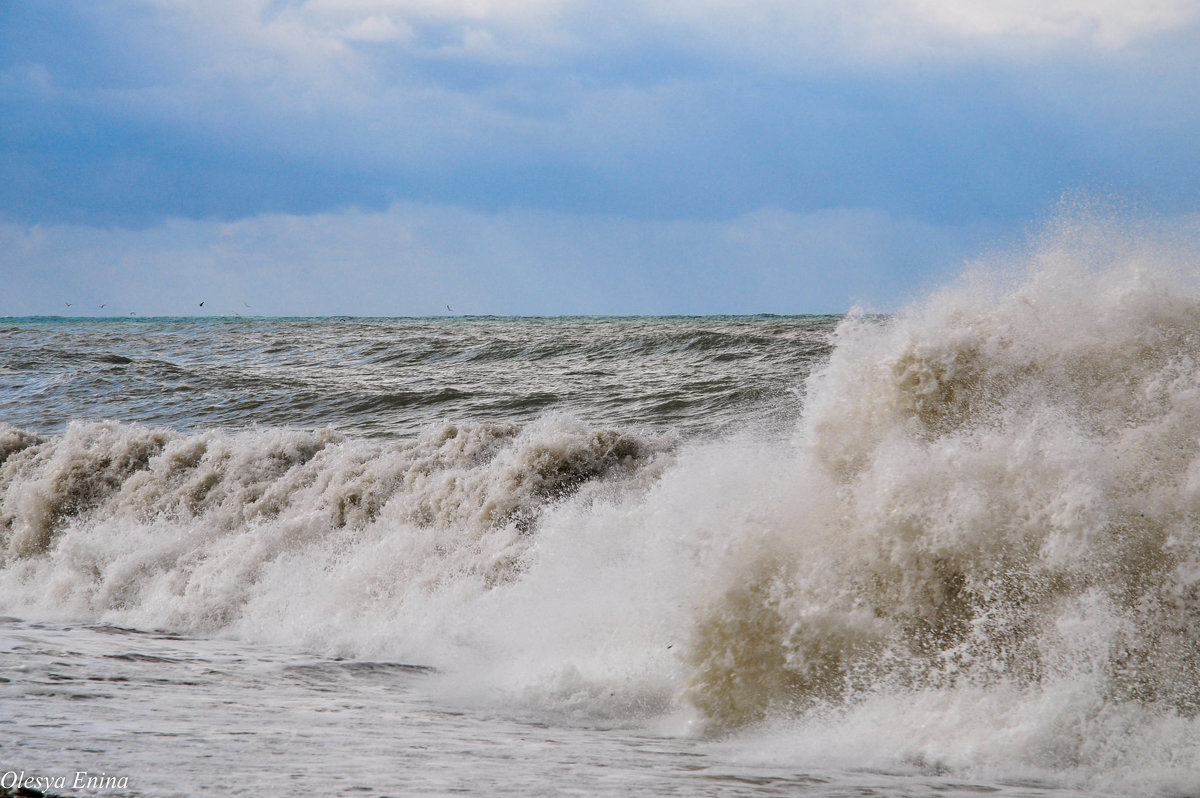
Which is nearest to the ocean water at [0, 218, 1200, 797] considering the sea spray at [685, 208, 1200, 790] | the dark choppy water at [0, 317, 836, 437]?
the sea spray at [685, 208, 1200, 790]

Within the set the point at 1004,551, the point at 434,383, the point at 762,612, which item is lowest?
the point at 762,612

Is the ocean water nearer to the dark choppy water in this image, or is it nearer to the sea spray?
the sea spray

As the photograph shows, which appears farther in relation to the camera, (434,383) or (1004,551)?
(434,383)

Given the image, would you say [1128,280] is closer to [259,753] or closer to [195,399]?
[259,753]

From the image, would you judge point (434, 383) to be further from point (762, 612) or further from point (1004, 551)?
point (1004, 551)

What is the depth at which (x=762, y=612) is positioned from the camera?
14.6 ft

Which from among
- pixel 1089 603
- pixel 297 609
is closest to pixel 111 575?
pixel 297 609

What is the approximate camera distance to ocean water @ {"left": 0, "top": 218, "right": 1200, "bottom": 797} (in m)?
3.59

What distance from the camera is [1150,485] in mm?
4102

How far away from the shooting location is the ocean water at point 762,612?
3594 millimetres

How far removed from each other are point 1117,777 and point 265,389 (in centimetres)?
1437

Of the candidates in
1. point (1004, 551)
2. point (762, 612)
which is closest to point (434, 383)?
point (762, 612)

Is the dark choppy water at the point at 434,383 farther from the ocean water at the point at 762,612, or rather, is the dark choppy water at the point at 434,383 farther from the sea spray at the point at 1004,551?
the sea spray at the point at 1004,551

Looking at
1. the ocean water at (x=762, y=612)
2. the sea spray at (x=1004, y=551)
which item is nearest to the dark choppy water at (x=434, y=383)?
the ocean water at (x=762, y=612)
